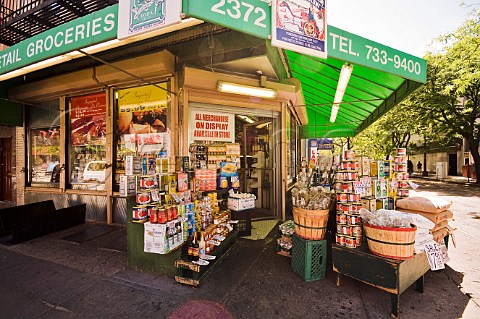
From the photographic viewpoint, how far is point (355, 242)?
11.5ft

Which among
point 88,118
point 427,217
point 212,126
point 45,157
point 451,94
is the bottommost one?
point 427,217

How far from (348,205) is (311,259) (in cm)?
103

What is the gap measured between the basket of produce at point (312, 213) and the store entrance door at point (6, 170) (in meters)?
11.5

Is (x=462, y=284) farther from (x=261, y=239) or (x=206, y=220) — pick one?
(x=206, y=220)

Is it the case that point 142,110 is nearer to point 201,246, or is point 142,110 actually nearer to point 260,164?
point 260,164

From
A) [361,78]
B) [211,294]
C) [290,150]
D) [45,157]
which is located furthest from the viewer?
[290,150]

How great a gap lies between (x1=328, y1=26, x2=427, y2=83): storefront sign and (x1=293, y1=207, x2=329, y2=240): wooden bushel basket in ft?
7.83

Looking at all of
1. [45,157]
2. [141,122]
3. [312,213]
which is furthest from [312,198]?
[45,157]

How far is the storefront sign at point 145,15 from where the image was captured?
9.11 feet

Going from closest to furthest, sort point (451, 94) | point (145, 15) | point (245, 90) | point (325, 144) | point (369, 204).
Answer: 1. point (145, 15)
2. point (369, 204)
3. point (245, 90)
4. point (451, 94)
5. point (325, 144)

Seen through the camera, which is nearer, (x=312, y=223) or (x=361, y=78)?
(x=312, y=223)

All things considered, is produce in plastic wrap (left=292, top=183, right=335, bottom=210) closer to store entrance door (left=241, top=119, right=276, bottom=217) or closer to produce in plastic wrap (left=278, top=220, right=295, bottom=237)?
produce in plastic wrap (left=278, top=220, right=295, bottom=237)

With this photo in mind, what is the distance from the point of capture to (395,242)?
308 centimetres

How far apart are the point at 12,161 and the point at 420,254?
510 inches
